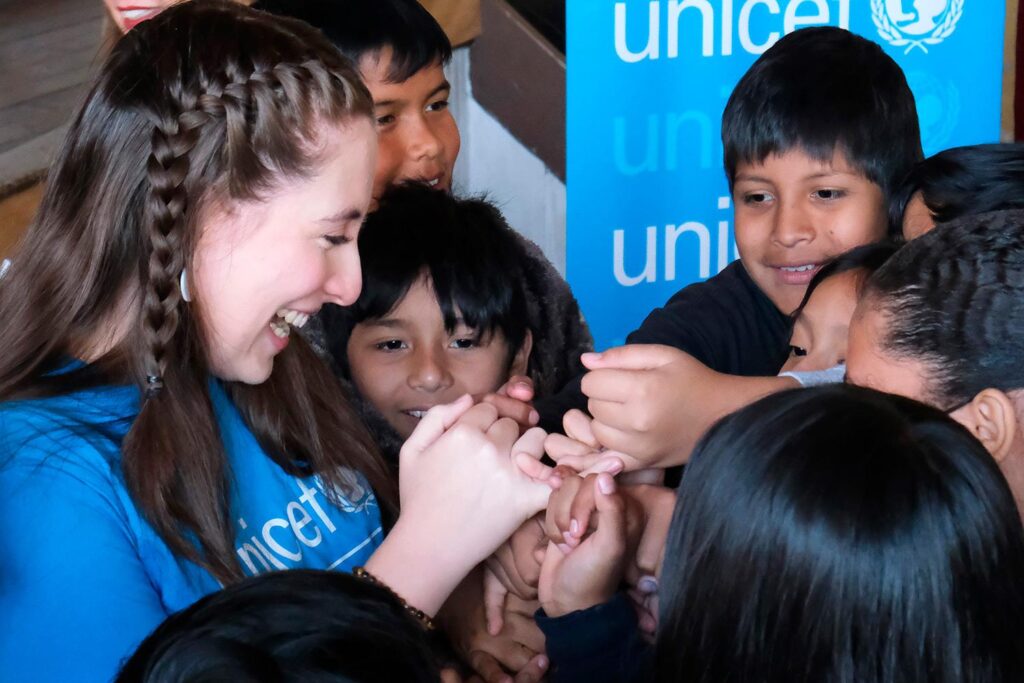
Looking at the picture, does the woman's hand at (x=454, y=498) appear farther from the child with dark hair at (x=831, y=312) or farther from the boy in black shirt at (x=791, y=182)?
the boy in black shirt at (x=791, y=182)

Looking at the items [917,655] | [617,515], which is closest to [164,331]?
[617,515]

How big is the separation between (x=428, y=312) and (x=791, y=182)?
0.58 m

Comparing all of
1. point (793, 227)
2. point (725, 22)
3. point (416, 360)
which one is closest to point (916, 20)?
point (725, 22)

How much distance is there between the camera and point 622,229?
96.6 inches

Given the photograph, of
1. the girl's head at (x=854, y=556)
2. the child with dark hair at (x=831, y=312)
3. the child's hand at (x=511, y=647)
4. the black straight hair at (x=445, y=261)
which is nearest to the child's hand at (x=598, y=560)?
the child's hand at (x=511, y=647)

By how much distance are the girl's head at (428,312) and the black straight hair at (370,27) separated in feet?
0.83

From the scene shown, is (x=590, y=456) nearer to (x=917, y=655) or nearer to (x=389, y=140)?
(x=917, y=655)

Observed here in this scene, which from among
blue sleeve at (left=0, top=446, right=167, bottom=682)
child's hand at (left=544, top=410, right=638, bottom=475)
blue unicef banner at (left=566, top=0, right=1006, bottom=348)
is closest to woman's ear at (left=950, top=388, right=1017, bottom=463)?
child's hand at (left=544, top=410, right=638, bottom=475)

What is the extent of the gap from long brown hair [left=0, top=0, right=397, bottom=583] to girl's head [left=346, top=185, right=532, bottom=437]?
614mm

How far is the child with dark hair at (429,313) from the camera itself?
5.49 feet

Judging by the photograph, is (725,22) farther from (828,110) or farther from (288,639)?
(288,639)

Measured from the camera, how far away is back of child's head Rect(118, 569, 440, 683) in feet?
1.86

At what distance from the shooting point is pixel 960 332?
1008 mm

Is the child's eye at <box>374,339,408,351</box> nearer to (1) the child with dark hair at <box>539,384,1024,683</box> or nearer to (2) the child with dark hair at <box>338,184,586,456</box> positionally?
(2) the child with dark hair at <box>338,184,586,456</box>
